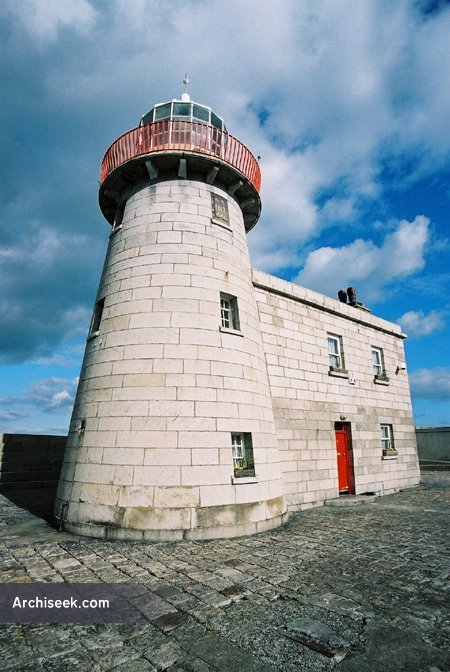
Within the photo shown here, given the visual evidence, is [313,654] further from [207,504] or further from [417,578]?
[207,504]

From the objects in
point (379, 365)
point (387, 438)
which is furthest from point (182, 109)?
point (387, 438)

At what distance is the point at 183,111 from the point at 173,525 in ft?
40.5

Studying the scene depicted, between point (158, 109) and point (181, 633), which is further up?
point (158, 109)

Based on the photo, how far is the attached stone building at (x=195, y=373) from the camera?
26.2 feet

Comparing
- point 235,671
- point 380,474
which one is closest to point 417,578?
point 235,671

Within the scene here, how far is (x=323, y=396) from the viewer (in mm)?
13406

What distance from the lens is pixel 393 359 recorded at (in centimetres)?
1839

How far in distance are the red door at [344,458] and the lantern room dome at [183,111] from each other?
11595mm

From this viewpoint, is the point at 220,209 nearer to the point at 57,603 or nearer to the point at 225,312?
the point at 225,312

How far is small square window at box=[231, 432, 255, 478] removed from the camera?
29.2ft

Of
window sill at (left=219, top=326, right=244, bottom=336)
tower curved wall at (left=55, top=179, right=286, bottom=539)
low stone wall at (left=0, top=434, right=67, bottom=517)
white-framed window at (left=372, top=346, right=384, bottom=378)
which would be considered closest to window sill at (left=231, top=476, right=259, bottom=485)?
tower curved wall at (left=55, top=179, right=286, bottom=539)

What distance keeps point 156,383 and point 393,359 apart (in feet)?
46.1

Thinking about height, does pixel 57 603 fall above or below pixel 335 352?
below

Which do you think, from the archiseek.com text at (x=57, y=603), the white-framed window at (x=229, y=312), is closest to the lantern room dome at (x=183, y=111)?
the white-framed window at (x=229, y=312)
